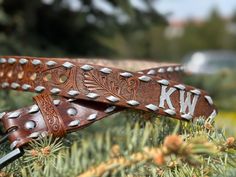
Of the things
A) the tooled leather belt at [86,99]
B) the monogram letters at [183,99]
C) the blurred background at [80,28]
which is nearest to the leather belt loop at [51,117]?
the tooled leather belt at [86,99]

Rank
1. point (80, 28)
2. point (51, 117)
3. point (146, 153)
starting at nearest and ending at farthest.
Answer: point (146, 153)
point (51, 117)
point (80, 28)

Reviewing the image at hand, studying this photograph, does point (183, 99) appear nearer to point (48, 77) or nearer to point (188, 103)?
point (188, 103)

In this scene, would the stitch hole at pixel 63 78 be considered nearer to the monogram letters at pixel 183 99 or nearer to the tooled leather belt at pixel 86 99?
the tooled leather belt at pixel 86 99

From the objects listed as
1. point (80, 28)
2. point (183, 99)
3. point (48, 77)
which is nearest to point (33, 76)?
point (48, 77)

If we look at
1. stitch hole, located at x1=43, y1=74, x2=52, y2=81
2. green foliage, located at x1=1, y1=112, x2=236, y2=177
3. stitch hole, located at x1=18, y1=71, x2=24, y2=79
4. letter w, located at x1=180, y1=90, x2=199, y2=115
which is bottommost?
green foliage, located at x1=1, y1=112, x2=236, y2=177

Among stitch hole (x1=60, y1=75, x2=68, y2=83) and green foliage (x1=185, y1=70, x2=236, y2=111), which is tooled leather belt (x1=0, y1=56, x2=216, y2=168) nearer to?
stitch hole (x1=60, y1=75, x2=68, y2=83)

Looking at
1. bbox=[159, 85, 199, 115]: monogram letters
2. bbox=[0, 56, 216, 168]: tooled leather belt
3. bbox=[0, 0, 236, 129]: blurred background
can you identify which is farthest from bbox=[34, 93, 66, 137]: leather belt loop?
bbox=[0, 0, 236, 129]: blurred background

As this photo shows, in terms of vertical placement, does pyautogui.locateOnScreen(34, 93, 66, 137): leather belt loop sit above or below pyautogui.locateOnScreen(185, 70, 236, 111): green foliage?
above

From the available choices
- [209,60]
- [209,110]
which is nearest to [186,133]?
[209,110]
